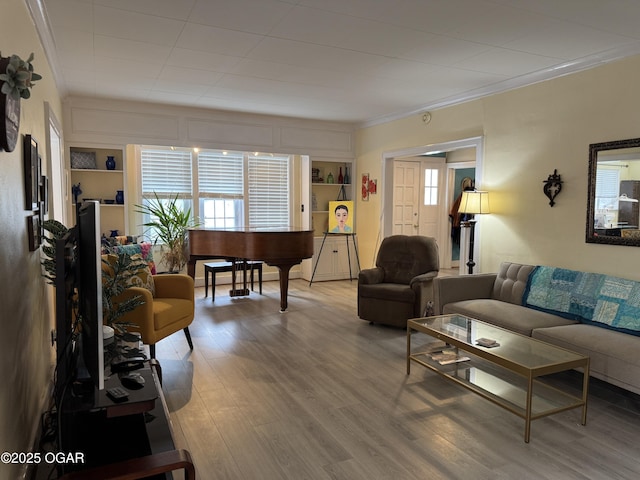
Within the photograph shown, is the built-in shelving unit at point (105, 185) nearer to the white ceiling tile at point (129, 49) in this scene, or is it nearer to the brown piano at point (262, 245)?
the brown piano at point (262, 245)

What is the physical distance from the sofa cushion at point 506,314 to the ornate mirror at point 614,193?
2.77 ft

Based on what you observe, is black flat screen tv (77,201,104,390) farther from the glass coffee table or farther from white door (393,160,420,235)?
white door (393,160,420,235)

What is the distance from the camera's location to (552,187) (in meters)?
4.19

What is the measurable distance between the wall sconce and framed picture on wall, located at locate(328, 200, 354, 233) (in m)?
3.42

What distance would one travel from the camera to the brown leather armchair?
4492 millimetres

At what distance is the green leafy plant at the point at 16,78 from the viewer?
5.35ft

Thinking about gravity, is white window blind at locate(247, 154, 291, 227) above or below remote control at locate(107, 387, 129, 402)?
above

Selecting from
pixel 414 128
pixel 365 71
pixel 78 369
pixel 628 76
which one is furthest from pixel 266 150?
pixel 78 369

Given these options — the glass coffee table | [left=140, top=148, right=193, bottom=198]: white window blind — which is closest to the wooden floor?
the glass coffee table

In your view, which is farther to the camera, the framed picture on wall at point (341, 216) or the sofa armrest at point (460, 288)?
the framed picture on wall at point (341, 216)

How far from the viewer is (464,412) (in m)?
2.84

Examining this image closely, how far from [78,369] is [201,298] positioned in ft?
13.7

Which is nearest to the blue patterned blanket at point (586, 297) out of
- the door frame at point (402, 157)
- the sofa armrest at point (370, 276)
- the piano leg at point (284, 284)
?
the door frame at point (402, 157)

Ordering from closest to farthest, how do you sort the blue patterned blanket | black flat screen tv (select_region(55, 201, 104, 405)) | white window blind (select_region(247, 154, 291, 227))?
black flat screen tv (select_region(55, 201, 104, 405))
the blue patterned blanket
white window blind (select_region(247, 154, 291, 227))
